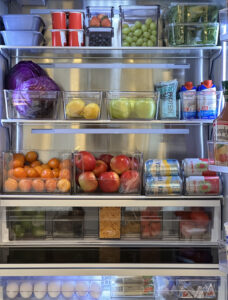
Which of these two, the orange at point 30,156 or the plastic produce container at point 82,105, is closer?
the plastic produce container at point 82,105

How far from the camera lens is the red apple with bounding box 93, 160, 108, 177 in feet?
7.37

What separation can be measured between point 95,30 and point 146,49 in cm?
32

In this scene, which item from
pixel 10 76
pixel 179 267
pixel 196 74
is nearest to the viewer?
pixel 179 267

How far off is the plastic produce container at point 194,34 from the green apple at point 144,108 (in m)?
0.37

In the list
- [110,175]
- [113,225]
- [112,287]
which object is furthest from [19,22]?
[112,287]

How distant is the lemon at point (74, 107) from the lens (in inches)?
86.7

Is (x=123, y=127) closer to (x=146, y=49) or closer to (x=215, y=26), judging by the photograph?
(x=146, y=49)

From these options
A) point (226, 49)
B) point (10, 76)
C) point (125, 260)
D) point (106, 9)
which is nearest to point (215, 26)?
point (226, 49)

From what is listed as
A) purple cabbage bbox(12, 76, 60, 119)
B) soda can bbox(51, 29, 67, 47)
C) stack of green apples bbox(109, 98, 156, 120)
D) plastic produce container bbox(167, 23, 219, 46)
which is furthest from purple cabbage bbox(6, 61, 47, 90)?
plastic produce container bbox(167, 23, 219, 46)

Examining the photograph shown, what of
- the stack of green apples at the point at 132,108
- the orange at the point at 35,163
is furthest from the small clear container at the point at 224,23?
the orange at the point at 35,163

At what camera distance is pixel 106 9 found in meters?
2.24

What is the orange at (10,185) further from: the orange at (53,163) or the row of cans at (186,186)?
the row of cans at (186,186)

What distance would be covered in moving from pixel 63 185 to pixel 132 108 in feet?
1.93

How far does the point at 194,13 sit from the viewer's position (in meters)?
2.18
